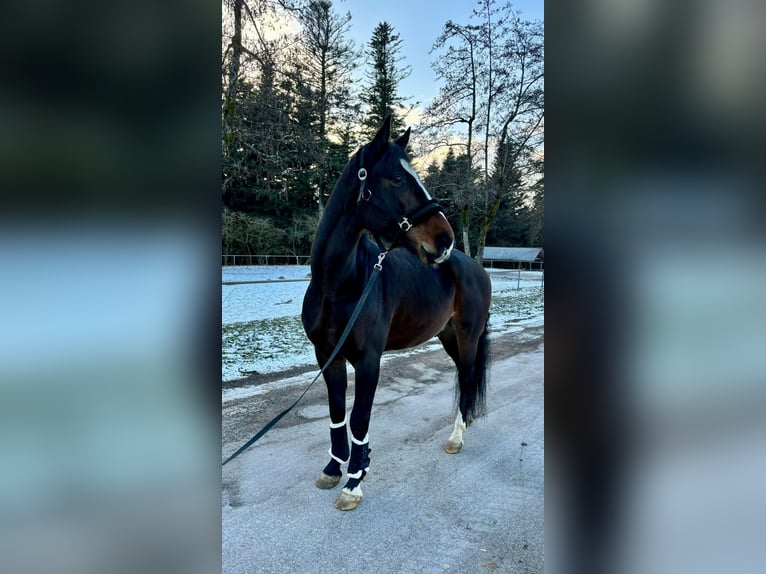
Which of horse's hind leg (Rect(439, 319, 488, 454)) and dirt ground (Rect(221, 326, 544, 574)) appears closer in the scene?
dirt ground (Rect(221, 326, 544, 574))

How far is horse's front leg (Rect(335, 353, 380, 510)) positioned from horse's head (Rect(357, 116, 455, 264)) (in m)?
0.70

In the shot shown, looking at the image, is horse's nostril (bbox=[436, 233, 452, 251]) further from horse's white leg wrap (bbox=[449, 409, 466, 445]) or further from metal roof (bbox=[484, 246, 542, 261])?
metal roof (bbox=[484, 246, 542, 261])

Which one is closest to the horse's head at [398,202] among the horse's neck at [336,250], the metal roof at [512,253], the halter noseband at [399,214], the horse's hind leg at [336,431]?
the halter noseband at [399,214]

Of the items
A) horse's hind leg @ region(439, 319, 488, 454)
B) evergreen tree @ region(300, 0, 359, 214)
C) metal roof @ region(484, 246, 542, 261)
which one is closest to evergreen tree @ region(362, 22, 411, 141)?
evergreen tree @ region(300, 0, 359, 214)

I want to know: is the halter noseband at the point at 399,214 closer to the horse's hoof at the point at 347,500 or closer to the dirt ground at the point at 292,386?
the horse's hoof at the point at 347,500

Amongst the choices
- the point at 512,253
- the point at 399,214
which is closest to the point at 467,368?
the point at 399,214

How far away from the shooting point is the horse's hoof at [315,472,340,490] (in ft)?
7.27

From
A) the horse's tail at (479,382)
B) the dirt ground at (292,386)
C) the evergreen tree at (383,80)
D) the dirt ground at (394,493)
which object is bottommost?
the dirt ground at (394,493)

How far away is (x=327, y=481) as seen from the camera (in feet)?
7.30

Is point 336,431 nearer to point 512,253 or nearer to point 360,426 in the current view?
point 360,426

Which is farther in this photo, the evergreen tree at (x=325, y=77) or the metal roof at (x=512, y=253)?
the metal roof at (x=512, y=253)

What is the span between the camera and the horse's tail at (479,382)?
296 centimetres
